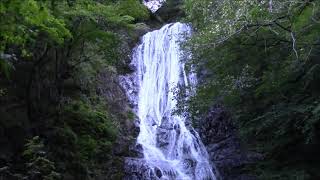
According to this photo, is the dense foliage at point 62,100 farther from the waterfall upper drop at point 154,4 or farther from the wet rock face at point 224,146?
the waterfall upper drop at point 154,4

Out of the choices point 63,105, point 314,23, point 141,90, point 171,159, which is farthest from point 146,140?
point 314,23

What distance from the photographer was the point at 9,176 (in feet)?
33.9

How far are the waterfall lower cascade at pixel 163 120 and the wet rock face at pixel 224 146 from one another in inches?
15.2

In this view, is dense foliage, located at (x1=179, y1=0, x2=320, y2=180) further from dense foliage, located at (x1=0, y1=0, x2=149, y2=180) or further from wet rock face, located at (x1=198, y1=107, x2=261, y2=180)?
wet rock face, located at (x1=198, y1=107, x2=261, y2=180)

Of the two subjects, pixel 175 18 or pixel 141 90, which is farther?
pixel 175 18

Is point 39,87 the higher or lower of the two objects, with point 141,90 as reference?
lower

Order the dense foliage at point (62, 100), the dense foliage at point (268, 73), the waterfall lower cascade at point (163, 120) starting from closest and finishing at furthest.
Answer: the dense foliage at point (268, 73), the dense foliage at point (62, 100), the waterfall lower cascade at point (163, 120)

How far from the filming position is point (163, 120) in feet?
64.1

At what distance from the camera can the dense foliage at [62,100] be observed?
35.6ft

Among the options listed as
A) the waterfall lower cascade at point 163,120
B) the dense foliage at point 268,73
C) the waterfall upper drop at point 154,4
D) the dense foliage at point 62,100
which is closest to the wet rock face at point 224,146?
the waterfall lower cascade at point 163,120

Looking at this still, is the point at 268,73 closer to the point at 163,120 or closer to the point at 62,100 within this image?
the point at 62,100

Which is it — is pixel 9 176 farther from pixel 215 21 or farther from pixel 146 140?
pixel 146 140

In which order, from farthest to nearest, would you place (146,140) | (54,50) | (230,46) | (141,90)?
(141,90), (146,140), (54,50), (230,46)

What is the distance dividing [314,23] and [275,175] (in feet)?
11.4
